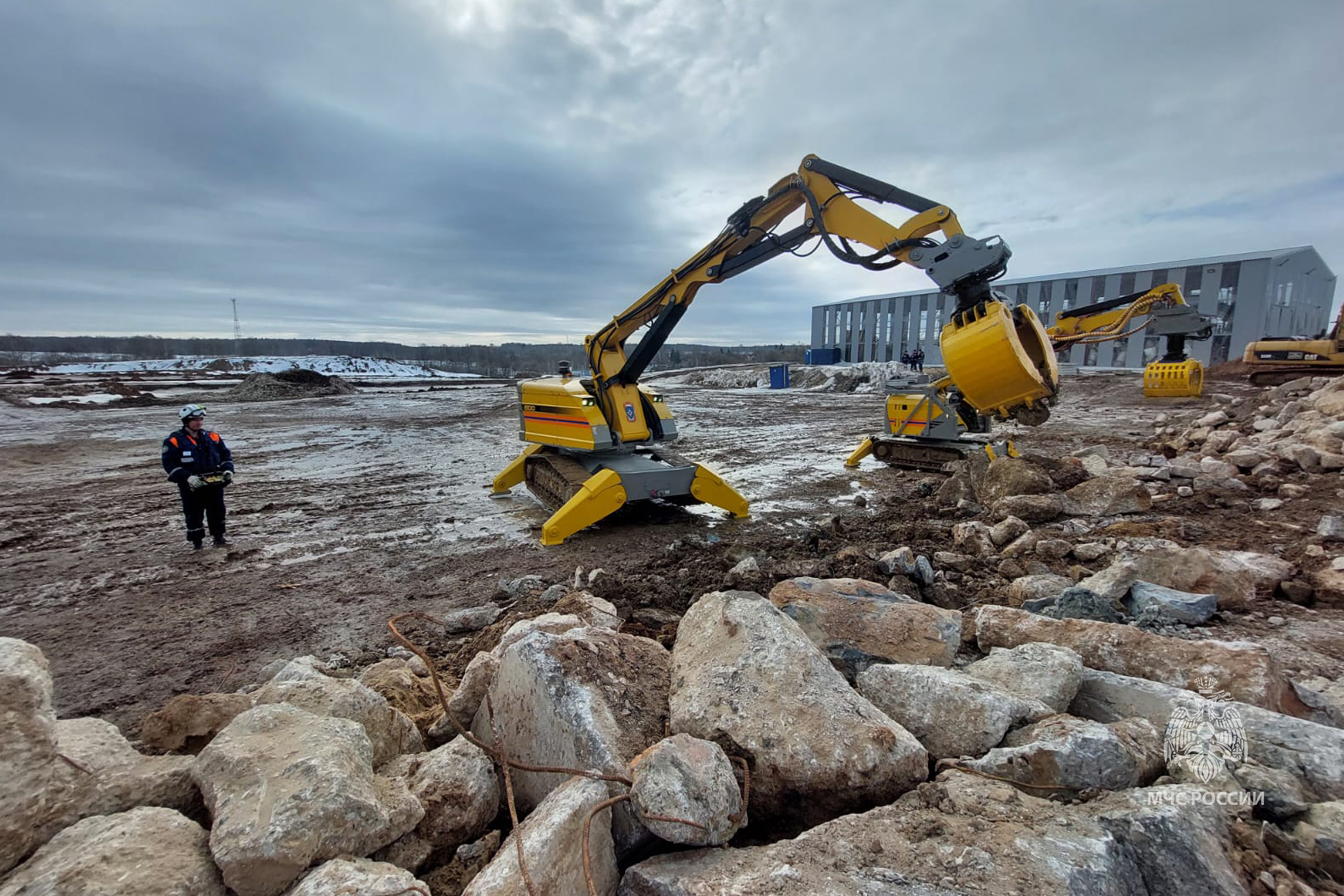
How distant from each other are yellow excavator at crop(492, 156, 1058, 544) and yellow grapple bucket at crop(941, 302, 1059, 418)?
0.5 inches

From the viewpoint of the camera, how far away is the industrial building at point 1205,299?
30594 millimetres

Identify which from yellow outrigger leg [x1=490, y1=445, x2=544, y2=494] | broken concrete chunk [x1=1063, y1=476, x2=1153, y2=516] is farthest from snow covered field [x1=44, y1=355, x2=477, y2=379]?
broken concrete chunk [x1=1063, y1=476, x2=1153, y2=516]

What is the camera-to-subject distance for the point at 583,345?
26.7 feet

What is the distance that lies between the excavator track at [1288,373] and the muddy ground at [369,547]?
1031 centimetres

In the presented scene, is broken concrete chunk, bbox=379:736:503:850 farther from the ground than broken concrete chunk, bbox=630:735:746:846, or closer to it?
closer to it

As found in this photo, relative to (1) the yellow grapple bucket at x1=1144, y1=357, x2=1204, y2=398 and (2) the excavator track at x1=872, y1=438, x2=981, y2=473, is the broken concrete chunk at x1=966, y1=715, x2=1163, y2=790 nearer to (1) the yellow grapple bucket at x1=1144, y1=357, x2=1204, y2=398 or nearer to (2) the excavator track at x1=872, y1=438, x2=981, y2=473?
(2) the excavator track at x1=872, y1=438, x2=981, y2=473

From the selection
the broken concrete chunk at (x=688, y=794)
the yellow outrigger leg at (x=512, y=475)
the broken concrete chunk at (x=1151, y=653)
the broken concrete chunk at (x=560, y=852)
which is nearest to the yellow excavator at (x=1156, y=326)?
the yellow outrigger leg at (x=512, y=475)

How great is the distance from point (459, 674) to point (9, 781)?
2.12m

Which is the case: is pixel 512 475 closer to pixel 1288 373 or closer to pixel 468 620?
pixel 468 620

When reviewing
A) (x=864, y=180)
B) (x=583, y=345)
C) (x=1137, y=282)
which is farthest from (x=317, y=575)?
(x=1137, y=282)

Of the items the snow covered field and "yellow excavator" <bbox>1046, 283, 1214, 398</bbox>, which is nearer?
"yellow excavator" <bbox>1046, 283, 1214, 398</bbox>

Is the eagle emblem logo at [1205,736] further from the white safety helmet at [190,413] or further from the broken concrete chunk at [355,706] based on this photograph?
the white safety helmet at [190,413]

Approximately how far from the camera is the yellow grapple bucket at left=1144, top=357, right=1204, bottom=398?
584 inches

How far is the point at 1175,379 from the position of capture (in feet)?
48.9
